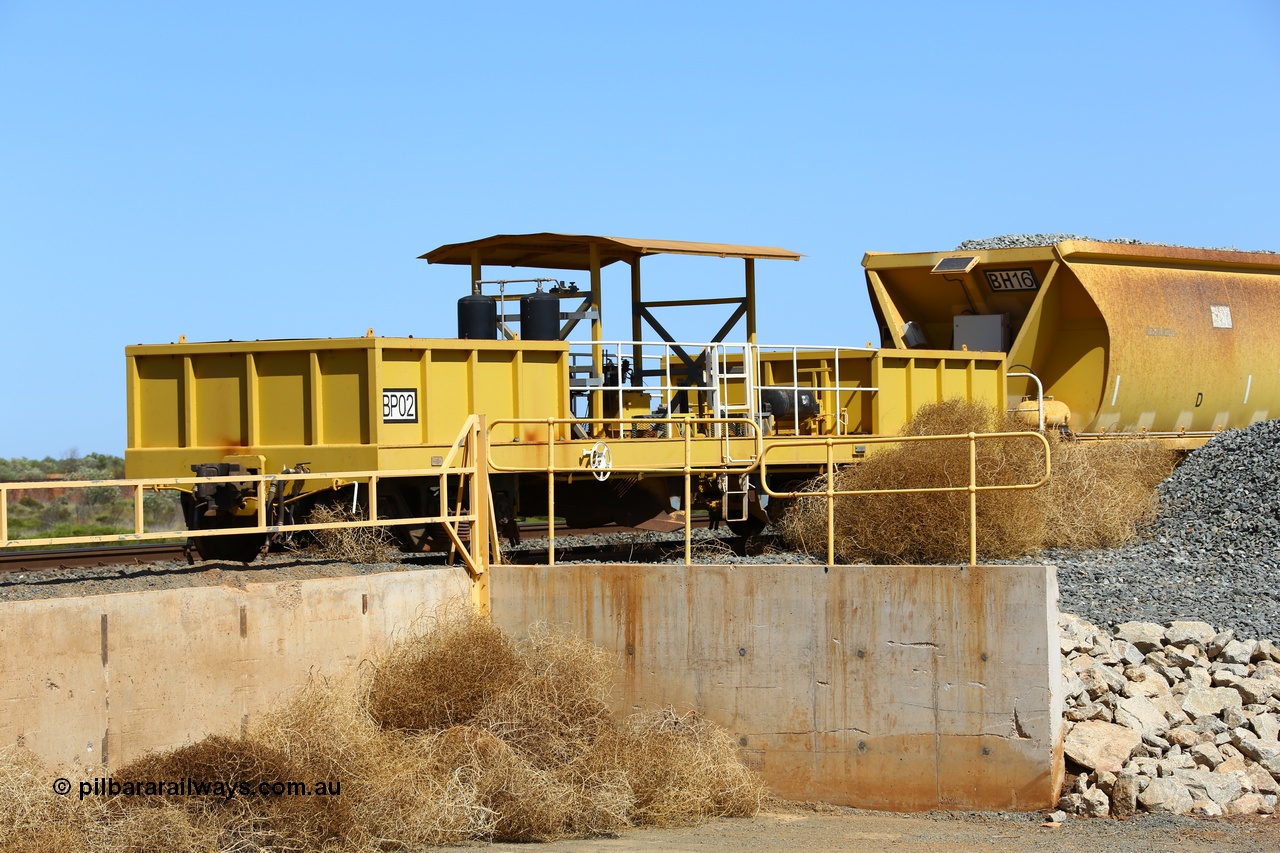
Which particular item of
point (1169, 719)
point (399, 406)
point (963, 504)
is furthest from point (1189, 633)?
point (399, 406)

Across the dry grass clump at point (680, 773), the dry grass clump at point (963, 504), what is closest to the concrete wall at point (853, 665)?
the dry grass clump at point (680, 773)

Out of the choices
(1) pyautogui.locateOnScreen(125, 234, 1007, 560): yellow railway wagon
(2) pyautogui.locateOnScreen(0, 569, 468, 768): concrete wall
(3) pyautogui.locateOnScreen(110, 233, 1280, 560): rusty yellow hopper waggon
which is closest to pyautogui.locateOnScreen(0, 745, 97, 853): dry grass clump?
(2) pyautogui.locateOnScreen(0, 569, 468, 768): concrete wall

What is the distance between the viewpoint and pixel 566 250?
14141 millimetres

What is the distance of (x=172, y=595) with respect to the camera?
27.8 ft

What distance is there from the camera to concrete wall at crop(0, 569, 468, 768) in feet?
25.5

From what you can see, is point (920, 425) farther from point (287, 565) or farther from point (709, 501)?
point (287, 565)

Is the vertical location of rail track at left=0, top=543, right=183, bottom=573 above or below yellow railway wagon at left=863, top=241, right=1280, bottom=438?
below

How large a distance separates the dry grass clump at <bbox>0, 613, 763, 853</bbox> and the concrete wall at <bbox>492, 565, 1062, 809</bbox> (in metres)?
0.32

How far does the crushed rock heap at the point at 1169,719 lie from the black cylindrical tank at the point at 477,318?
242 inches

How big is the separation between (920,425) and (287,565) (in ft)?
27.6

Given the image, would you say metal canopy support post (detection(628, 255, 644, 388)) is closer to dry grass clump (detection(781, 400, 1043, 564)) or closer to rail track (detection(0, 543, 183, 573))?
dry grass clump (detection(781, 400, 1043, 564))

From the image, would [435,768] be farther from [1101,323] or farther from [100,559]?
[1101,323]

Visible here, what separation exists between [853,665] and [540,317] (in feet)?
17.5

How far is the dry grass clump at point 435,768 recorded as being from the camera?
746 cm
